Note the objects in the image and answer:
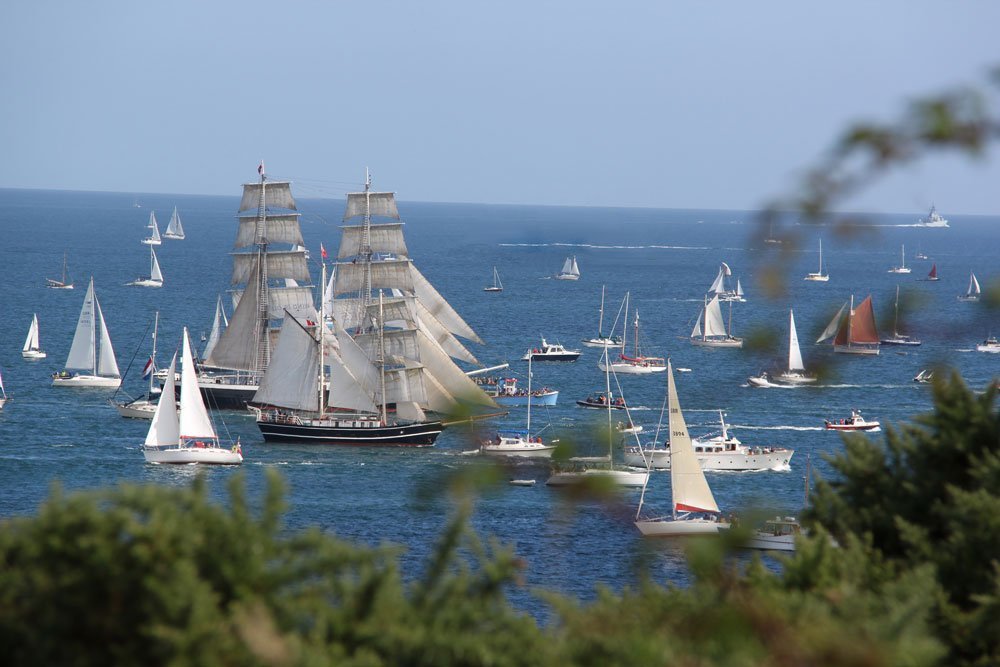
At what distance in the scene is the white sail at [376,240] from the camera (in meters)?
64.8

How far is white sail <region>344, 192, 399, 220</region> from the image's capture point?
217 feet

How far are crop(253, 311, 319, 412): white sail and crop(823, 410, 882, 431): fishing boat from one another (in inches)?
903

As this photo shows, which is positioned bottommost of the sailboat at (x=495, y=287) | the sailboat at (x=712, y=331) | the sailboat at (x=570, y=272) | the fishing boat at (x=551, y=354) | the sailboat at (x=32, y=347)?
the sailboat at (x=32, y=347)

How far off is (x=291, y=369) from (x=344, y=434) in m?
5.40

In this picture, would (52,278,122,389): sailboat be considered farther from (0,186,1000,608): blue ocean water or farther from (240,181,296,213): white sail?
(240,181,296,213): white sail

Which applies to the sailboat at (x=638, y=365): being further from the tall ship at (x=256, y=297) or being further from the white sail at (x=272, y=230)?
the white sail at (x=272, y=230)

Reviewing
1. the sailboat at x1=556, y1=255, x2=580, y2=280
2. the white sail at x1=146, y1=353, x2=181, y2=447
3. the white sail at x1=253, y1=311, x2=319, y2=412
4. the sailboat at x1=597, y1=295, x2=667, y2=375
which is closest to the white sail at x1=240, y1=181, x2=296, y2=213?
the white sail at x1=253, y1=311, x2=319, y2=412

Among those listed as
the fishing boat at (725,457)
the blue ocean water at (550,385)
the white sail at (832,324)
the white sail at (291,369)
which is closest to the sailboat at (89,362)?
the blue ocean water at (550,385)

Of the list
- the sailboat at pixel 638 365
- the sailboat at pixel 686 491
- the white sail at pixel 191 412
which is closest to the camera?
the sailboat at pixel 686 491

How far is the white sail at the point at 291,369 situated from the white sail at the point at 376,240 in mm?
6474

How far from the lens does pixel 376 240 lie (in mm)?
65562

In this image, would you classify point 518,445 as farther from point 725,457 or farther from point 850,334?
point 850,334

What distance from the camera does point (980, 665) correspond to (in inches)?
496

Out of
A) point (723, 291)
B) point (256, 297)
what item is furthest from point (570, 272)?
point (256, 297)
